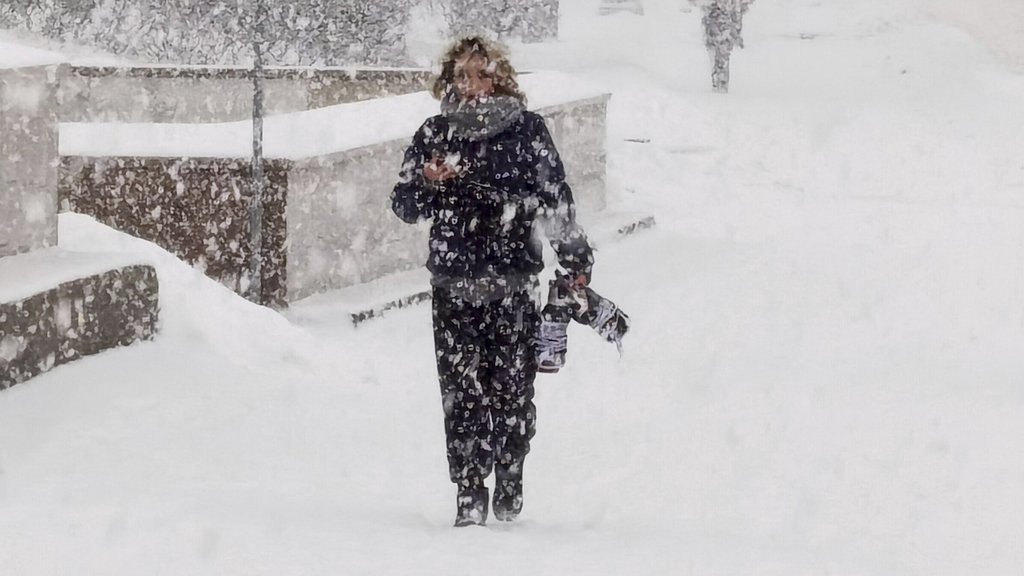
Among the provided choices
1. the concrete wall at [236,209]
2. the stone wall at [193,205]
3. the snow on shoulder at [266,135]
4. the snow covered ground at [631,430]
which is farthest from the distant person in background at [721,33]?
the stone wall at [193,205]

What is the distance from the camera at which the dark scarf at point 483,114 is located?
5.99 metres

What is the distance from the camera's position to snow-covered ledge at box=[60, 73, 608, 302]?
35.3ft

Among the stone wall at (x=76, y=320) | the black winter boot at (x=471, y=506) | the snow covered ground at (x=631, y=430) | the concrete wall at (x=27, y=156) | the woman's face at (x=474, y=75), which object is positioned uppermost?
the woman's face at (x=474, y=75)

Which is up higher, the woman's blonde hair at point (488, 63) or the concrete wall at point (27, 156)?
the woman's blonde hair at point (488, 63)

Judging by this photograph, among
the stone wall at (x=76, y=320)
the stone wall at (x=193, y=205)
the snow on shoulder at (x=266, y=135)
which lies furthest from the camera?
the snow on shoulder at (x=266, y=135)

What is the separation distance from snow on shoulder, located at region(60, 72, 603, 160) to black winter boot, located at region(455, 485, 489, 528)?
4853 mm

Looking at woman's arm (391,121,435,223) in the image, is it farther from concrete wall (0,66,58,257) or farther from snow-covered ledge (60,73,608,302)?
snow-covered ledge (60,73,608,302)

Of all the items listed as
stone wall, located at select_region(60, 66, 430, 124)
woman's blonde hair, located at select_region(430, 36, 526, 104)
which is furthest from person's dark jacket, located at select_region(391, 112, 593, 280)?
stone wall, located at select_region(60, 66, 430, 124)

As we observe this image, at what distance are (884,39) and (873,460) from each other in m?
29.0

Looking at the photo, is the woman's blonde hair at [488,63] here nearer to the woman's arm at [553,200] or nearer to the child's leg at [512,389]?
the woman's arm at [553,200]

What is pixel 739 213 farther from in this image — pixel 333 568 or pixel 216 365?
pixel 333 568

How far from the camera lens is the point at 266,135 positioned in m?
11.3

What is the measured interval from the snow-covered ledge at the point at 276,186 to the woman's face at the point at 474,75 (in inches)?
189

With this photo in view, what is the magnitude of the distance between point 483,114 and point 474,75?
14cm
